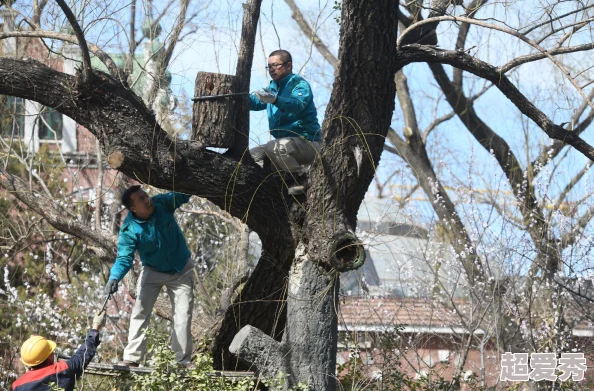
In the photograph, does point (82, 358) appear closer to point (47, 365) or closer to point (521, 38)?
point (47, 365)

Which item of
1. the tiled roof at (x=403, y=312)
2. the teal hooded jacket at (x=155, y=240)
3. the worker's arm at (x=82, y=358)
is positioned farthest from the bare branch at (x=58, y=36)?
the tiled roof at (x=403, y=312)

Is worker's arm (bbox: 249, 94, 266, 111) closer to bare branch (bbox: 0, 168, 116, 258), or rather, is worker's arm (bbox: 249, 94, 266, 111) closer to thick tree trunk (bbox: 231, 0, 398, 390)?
thick tree trunk (bbox: 231, 0, 398, 390)

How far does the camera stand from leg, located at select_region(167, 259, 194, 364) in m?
6.15

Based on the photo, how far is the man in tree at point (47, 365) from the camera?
545cm

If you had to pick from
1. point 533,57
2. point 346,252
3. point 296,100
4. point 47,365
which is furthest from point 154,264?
point 533,57

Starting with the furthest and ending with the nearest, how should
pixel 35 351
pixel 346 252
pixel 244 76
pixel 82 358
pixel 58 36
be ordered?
1. pixel 244 76
2. pixel 58 36
3. pixel 346 252
4. pixel 82 358
5. pixel 35 351

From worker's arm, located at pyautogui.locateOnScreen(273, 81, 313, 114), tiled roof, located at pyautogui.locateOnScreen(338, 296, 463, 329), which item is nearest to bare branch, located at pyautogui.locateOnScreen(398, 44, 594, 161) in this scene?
worker's arm, located at pyautogui.locateOnScreen(273, 81, 313, 114)

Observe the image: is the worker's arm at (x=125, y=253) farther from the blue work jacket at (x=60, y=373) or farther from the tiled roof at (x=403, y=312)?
the tiled roof at (x=403, y=312)

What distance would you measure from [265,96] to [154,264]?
4.98 feet

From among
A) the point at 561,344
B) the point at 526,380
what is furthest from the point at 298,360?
the point at 561,344

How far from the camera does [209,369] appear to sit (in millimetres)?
5633

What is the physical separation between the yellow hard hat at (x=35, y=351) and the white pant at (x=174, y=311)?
2.52 ft

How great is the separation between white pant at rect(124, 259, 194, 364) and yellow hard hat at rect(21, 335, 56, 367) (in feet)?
2.52

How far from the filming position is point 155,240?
6.12 metres
